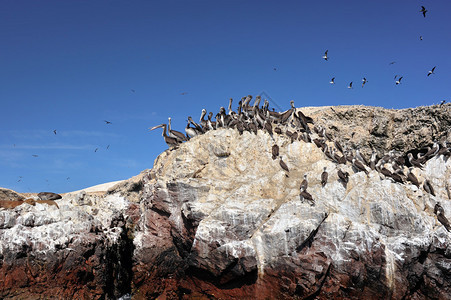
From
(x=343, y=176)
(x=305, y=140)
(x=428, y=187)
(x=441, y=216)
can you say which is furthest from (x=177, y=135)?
A: (x=441, y=216)

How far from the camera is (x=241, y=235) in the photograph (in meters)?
15.8

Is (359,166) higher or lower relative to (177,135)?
lower

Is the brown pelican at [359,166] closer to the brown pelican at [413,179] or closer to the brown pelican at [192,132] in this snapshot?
the brown pelican at [413,179]

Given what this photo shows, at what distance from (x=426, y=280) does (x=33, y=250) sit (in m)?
15.8

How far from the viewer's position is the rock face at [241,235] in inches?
578

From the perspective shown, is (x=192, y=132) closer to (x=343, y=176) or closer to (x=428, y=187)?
(x=343, y=176)

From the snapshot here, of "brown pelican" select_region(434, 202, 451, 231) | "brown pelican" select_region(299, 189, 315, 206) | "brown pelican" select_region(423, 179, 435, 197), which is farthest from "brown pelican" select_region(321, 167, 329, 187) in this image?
"brown pelican" select_region(434, 202, 451, 231)

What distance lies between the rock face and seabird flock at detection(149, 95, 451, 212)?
12.1 inches

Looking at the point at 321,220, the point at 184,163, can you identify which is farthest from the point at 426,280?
the point at 184,163

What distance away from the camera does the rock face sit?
14.7 m

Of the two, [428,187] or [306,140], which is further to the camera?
[306,140]

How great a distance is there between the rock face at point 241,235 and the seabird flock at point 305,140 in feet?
1.01

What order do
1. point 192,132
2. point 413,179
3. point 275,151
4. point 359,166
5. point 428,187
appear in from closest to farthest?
point 428,187, point 413,179, point 359,166, point 275,151, point 192,132

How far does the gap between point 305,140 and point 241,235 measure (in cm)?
603
